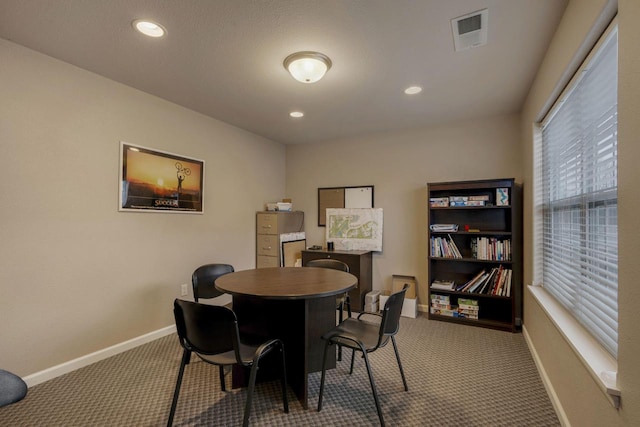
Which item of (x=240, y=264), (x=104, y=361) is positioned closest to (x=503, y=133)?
(x=240, y=264)

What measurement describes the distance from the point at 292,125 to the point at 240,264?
2.03m

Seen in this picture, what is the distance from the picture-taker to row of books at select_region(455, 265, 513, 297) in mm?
3379

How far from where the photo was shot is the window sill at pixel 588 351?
1.20 m

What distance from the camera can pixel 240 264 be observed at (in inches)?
164

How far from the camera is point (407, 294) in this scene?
4.03 metres

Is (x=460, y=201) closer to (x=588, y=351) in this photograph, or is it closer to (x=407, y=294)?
(x=407, y=294)

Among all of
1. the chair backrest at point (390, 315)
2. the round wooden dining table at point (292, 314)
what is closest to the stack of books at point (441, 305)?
the round wooden dining table at point (292, 314)

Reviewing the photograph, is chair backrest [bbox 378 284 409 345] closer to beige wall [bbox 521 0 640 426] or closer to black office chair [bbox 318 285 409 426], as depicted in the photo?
black office chair [bbox 318 285 409 426]

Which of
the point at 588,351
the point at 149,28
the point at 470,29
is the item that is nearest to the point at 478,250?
the point at 588,351

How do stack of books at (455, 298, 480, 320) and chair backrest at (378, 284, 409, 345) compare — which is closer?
chair backrest at (378, 284, 409, 345)

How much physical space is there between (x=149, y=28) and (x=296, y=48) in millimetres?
977

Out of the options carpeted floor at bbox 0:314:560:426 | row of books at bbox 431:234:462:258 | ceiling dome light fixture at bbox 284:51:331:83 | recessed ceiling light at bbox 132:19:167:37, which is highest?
recessed ceiling light at bbox 132:19:167:37

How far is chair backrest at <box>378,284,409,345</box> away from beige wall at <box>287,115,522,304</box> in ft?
7.45

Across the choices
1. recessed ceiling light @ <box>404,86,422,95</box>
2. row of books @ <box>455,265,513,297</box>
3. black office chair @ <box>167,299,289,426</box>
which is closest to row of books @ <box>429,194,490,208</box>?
row of books @ <box>455,265,513,297</box>
